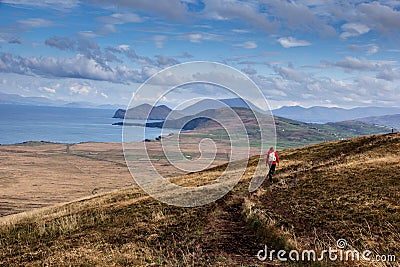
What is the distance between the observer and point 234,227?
21.7 metres

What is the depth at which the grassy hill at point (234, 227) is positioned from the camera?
16625mm

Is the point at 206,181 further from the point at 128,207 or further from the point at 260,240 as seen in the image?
the point at 260,240

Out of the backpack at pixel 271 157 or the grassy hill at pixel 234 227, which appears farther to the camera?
the backpack at pixel 271 157

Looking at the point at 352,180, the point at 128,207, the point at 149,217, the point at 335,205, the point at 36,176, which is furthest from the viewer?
the point at 36,176

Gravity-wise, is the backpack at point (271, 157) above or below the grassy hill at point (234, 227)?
above

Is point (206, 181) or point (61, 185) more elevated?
Answer: point (206, 181)

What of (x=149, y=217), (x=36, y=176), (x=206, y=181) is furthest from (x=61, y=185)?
(x=149, y=217)

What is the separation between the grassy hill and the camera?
16.6 metres

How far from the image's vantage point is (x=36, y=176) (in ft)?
641

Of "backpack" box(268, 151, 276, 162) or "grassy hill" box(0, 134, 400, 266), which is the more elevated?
"backpack" box(268, 151, 276, 162)

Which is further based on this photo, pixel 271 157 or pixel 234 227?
pixel 271 157

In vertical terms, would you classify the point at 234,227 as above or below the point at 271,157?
below

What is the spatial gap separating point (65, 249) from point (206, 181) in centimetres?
2086

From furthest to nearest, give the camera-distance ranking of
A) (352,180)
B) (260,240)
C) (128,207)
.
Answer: (128,207) < (352,180) < (260,240)
